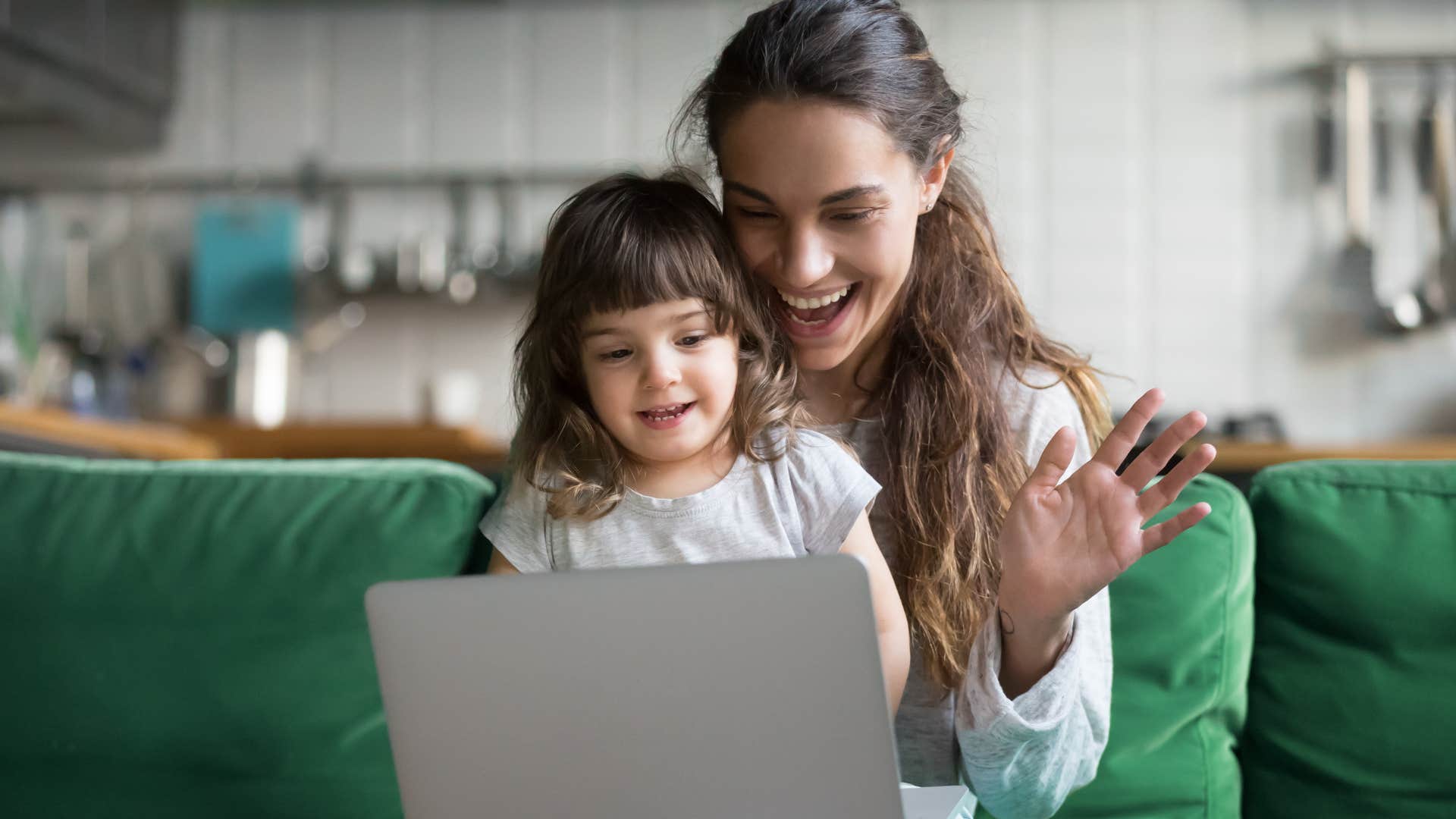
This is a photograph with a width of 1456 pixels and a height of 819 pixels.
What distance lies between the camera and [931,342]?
1.36m

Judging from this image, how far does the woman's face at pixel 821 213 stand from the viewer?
1.26 m

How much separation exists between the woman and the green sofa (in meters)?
0.15

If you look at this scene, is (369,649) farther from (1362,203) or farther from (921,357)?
(1362,203)

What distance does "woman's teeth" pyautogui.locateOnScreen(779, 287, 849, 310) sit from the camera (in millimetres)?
→ 1313

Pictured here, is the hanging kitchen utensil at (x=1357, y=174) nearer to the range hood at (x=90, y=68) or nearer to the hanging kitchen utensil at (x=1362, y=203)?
the hanging kitchen utensil at (x=1362, y=203)

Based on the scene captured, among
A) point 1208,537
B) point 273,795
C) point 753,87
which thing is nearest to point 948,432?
point 1208,537

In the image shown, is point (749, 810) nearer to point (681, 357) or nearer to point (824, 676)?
point (824, 676)

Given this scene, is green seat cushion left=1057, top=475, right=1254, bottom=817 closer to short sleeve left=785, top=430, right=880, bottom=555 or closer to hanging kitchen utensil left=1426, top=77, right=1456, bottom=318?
short sleeve left=785, top=430, right=880, bottom=555

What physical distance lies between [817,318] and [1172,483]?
409 mm

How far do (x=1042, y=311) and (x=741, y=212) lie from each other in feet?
9.38

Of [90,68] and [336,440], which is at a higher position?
[90,68]

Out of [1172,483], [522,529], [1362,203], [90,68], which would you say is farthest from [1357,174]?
[90,68]

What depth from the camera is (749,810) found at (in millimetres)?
871

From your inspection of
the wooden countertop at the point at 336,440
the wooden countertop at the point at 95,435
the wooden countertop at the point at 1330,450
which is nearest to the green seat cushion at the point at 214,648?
the wooden countertop at the point at 95,435
